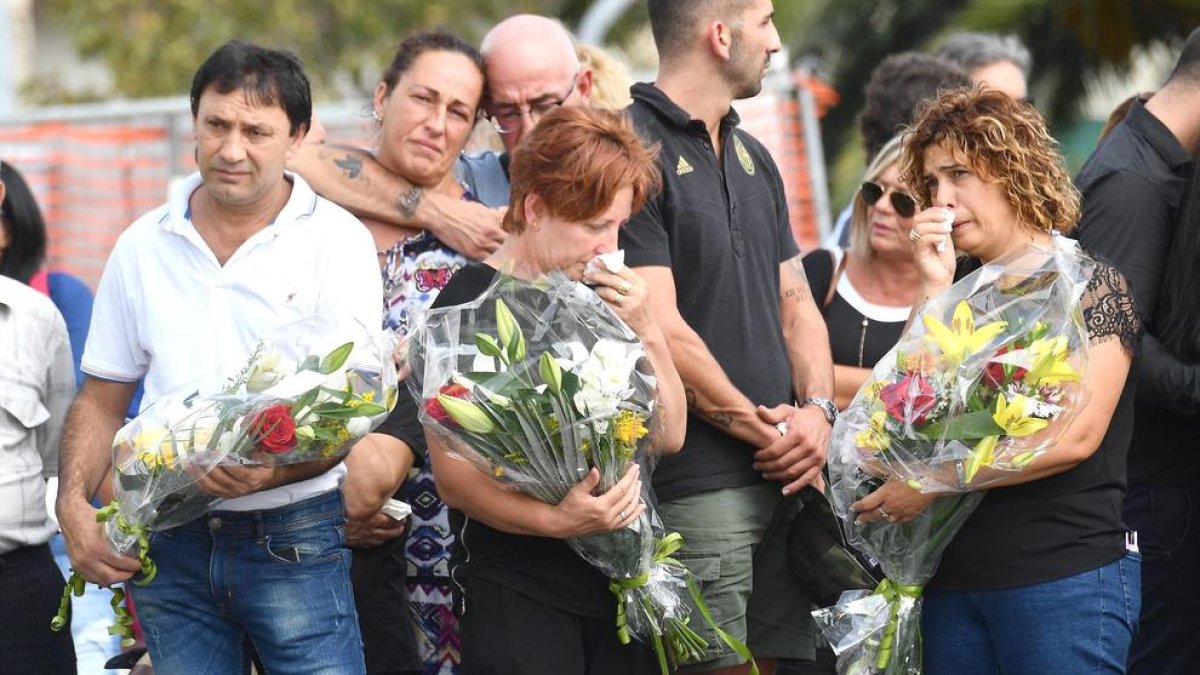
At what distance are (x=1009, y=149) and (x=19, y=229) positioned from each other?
338 centimetres

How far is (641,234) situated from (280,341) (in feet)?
3.36

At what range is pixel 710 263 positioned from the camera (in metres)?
4.73

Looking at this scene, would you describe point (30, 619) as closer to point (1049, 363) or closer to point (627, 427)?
point (627, 427)

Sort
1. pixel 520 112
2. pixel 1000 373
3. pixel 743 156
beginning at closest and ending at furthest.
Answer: pixel 1000 373, pixel 743 156, pixel 520 112

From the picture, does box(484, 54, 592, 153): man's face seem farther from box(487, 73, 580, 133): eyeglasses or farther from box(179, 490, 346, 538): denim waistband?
box(179, 490, 346, 538): denim waistband

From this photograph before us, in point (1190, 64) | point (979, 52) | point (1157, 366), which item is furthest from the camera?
point (979, 52)

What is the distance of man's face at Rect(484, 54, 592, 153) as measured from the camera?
5.45m

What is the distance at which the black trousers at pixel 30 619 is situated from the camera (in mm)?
4852

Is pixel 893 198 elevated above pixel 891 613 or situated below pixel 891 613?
above

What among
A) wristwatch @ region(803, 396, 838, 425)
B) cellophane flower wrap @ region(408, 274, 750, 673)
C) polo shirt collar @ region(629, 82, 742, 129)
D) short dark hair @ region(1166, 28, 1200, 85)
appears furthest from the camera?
short dark hair @ region(1166, 28, 1200, 85)

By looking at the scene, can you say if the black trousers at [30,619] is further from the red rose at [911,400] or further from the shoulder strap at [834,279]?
the shoulder strap at [834,279]

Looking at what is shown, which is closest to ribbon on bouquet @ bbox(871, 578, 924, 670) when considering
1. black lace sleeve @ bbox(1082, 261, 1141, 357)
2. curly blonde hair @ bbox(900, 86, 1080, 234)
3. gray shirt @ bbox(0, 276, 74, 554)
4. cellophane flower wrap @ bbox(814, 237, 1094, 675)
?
cellophane flower wrap @ bbox(814, 237, 1094, 675)

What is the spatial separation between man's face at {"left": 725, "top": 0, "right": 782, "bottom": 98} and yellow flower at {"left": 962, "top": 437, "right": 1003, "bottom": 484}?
1423 mm

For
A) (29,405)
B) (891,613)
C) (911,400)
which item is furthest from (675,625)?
(29,405)
